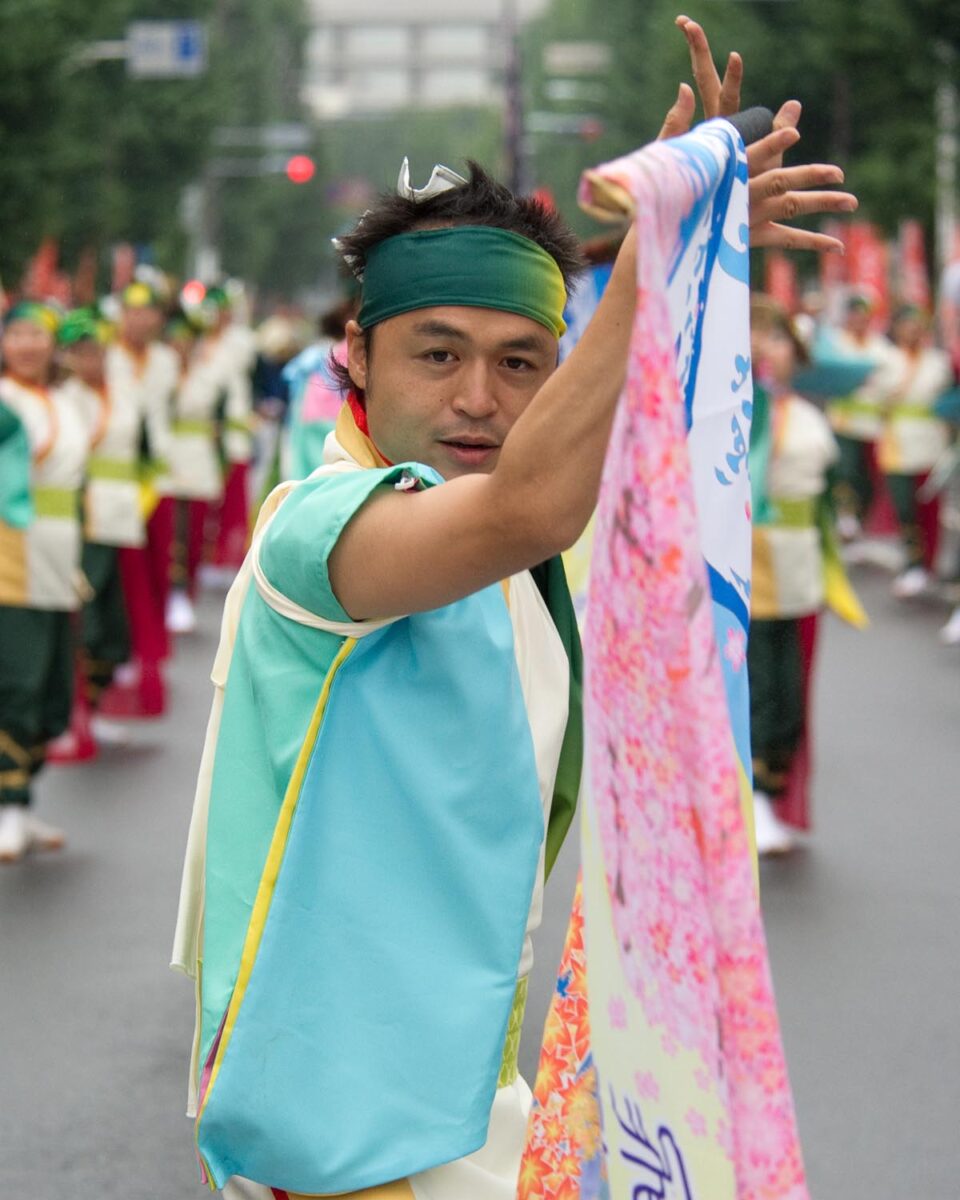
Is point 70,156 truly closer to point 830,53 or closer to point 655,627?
point 830,53

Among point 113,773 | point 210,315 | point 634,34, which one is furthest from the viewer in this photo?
point 634,34

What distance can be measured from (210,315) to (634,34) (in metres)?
53.5

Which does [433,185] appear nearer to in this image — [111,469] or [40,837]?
[40,837]

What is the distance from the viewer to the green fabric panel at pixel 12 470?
8.39 metres

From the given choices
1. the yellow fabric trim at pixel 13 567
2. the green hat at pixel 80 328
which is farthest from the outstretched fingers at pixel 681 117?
the green hat at pixel 80 328

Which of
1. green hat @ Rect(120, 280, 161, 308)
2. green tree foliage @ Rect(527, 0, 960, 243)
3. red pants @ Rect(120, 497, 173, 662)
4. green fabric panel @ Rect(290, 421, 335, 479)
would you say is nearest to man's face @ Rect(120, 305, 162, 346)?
green hat @ Rect(120, 280, 161, 308)

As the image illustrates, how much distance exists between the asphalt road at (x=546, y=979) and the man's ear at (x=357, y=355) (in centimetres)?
249

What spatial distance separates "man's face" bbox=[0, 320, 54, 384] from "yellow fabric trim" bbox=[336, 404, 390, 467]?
636 centimetres

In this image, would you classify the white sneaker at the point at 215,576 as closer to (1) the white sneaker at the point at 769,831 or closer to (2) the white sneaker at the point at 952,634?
(2) the white sneaker at the point at 952,634

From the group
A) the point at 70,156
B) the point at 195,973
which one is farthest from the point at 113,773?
the point at 70,156

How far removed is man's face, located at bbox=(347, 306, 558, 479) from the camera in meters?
2.52

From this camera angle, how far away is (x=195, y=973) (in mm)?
2676

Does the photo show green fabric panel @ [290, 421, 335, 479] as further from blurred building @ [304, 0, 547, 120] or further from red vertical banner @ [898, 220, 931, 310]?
blurred building @ [304, 0, 547, 120]

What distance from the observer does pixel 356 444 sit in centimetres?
260
